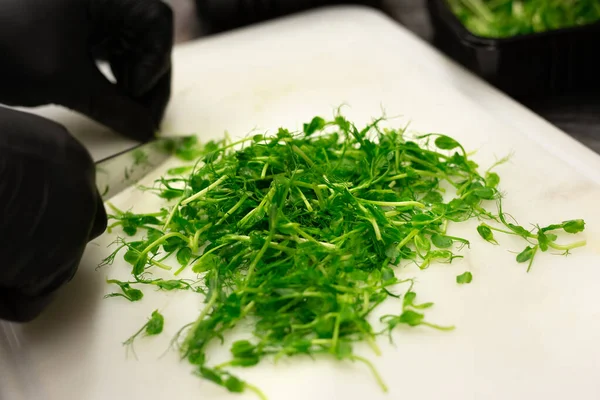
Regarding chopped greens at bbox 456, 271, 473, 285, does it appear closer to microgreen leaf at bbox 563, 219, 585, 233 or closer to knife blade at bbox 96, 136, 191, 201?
microgreen leaf at bbox 563, 219, 585, 233

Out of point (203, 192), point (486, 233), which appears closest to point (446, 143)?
point (486, 233)

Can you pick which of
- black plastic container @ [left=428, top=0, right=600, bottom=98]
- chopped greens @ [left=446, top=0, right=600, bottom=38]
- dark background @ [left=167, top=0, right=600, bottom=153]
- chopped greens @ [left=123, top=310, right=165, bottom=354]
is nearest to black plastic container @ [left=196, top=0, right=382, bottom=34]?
dark background @ [left=167, top=0, right=600, bottom=153]

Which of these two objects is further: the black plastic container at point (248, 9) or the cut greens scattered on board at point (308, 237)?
the black plastic container at point (248, 9)

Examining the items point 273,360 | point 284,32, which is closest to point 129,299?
point 273,360

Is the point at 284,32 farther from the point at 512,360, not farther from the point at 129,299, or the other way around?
the point at 512,360

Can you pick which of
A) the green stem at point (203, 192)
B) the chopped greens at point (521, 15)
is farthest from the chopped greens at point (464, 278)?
the chopped greens at point (521, 15)

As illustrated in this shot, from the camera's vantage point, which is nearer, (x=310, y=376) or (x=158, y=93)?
(x=310, y=376)

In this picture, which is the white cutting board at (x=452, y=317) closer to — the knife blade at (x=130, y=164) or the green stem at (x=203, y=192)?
the knife blade at (x=130, y=164)
